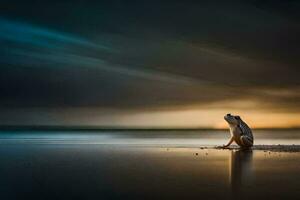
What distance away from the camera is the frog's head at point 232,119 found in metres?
40.2

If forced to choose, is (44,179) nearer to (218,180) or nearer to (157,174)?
(157,174)

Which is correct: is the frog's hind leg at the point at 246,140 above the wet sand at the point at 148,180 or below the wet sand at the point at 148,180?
above

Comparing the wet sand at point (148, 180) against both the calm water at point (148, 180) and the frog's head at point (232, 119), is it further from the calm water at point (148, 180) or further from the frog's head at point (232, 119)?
the frog's head at point (232, 119)

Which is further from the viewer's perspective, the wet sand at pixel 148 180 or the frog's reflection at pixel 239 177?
the frog's reflection at pixel 239 177

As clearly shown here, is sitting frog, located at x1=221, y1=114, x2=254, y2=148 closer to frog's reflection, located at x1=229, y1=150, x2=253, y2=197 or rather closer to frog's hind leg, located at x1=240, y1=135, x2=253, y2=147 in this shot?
frog's hind leg, located at x1=240, y1=135, x2=253, y2=147

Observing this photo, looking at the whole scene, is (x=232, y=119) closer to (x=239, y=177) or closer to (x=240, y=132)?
(x=240, y=132)

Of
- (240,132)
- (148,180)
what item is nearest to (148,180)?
(148,180)

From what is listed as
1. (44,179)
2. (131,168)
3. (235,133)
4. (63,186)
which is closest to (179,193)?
(63,186)

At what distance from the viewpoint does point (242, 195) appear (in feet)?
46.1

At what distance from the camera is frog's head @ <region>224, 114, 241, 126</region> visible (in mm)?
40237

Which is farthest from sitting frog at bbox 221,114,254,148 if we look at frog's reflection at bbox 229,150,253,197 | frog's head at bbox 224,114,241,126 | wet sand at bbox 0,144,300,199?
frog's reflection at bbox 229,150,253,197

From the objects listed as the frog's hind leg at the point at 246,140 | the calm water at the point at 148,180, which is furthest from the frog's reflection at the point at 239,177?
the frog's hind leg at the point at 246,140

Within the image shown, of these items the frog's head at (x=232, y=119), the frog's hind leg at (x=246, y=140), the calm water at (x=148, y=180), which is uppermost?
the frog's head at (x=232, y=119)

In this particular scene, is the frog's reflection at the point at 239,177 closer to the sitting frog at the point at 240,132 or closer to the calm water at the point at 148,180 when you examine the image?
the calm water at the point at 148,180
